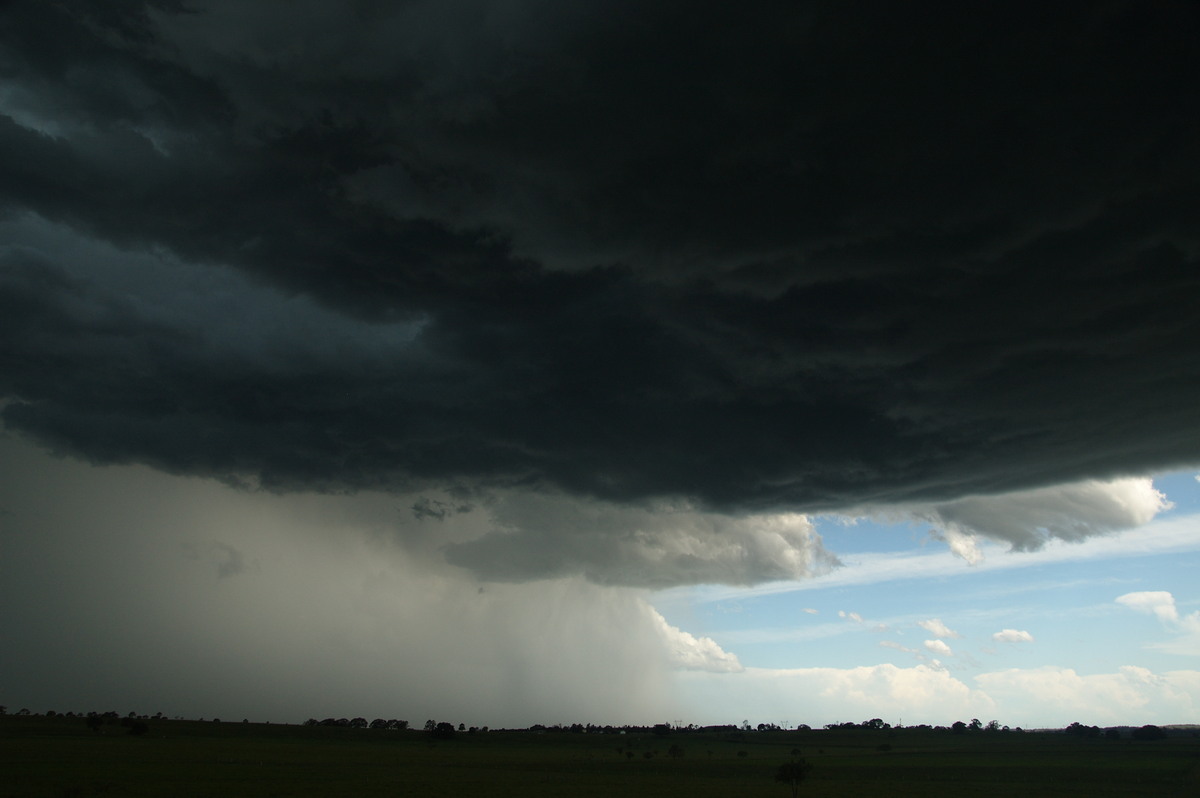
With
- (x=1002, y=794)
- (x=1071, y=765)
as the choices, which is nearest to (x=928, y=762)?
(x=1071, y=765)

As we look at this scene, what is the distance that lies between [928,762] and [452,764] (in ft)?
346

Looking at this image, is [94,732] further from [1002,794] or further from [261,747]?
[1002,794]

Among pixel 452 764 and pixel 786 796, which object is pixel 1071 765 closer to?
pixel 786 796

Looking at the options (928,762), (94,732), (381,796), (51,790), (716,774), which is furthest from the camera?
(94,732)

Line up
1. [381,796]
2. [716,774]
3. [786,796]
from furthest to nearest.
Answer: [716,774] → [786,796] → [381,796]

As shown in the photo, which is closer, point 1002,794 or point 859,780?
point 1002,794

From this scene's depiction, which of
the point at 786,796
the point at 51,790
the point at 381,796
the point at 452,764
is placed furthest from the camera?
the point at 452,764

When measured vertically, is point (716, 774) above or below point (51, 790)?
below

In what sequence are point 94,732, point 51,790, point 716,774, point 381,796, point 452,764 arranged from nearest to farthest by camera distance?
point 51,790 < point 381,796 < point 716,774 < point 452,764 < point 94,732

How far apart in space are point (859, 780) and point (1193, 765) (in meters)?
81.6

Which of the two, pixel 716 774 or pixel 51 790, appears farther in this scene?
pixel 716 774

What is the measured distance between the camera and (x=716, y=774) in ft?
421

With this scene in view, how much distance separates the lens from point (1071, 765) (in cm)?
14500

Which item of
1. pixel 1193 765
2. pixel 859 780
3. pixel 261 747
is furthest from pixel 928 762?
pixel 261 747
